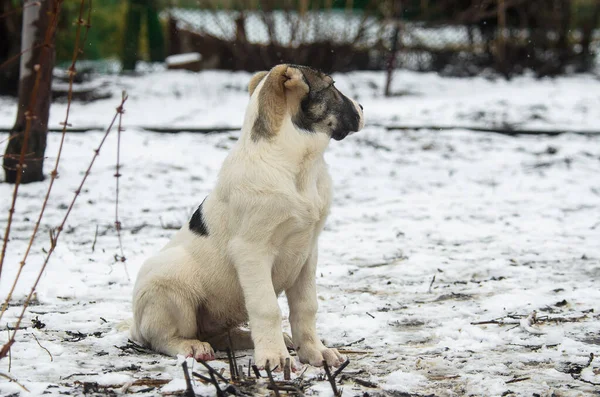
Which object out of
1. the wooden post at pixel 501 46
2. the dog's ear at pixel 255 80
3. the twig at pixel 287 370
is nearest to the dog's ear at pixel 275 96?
the dog's ear at pixel 255 80

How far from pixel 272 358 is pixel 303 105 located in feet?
3.83

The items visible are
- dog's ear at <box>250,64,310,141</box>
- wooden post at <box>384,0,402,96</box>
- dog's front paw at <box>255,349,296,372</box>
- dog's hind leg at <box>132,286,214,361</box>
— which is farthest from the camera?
wooden post at <box>384,0,402,96</box>

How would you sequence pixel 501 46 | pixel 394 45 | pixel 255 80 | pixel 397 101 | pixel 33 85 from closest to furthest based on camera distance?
pixel 255 80, pixel 33 85, pixel 397 101, pixel 394 45, pixel 501 46

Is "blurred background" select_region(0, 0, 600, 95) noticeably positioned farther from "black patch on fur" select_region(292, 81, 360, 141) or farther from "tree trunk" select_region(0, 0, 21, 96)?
"black patch on fur" select_region(292, 81, 360, 141)

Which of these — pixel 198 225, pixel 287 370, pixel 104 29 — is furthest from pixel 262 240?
pixel 104 29

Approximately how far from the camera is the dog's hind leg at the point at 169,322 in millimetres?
3809

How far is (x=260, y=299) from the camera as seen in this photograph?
360cm

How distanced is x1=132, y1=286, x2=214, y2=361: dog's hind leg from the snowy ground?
0.30 feet

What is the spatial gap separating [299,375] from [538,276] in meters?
2.45

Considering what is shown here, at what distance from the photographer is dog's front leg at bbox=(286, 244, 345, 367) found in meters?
3.83

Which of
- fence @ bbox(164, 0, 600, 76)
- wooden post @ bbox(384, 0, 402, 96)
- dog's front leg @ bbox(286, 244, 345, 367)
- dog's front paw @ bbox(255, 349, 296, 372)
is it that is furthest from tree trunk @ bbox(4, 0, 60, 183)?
wooden post @ bbox(384, 0, 402, 96)

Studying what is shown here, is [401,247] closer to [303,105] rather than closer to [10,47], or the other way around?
[303,105]

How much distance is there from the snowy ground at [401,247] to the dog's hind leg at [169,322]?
3.6 inches

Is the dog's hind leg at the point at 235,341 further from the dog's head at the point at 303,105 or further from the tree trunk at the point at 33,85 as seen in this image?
the tree trunk at the point at 33,85
